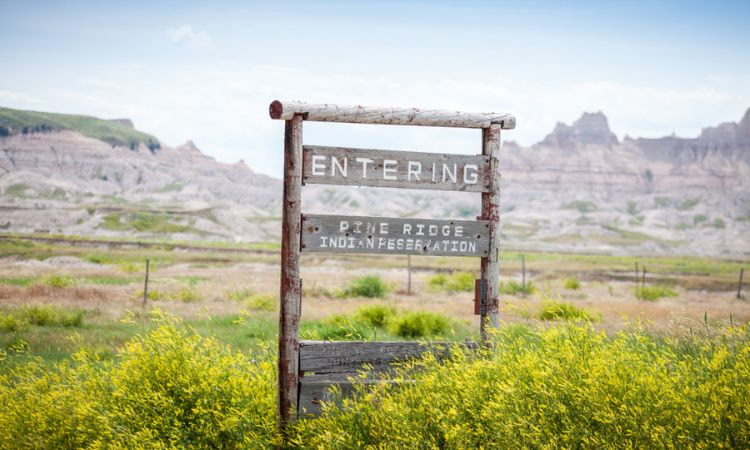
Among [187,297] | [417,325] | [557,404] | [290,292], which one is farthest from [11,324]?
[557,404]

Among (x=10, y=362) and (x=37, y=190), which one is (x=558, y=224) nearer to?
(x=37, y=190)

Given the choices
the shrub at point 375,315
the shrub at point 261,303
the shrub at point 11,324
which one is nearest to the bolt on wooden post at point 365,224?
the shrub at point 375,315

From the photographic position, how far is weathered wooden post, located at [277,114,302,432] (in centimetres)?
600

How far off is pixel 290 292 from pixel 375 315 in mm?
11285

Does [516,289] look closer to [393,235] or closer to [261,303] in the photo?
[261,303]

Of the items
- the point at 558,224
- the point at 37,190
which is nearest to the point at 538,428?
the point at 37,190

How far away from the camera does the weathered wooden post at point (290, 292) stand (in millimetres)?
6004

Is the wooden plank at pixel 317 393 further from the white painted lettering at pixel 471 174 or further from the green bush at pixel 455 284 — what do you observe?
the green bush at pixel 455 284

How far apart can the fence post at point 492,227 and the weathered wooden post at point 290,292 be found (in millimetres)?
1897

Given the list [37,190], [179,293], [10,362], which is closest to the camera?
[10,362]

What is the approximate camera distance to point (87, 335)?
14156mm

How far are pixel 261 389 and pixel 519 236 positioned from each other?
153m

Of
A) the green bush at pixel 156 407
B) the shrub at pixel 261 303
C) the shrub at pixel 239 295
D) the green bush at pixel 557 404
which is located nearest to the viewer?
Answer: the green bush at pixel 557 404

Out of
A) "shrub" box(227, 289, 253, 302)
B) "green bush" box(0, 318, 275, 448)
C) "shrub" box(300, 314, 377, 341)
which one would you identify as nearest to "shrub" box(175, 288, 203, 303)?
"shrub" box(227, 289, 253, 302)
